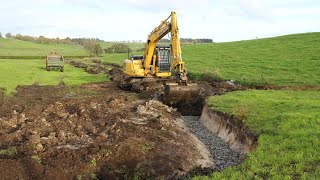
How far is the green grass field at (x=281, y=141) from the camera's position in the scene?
10.4 meters

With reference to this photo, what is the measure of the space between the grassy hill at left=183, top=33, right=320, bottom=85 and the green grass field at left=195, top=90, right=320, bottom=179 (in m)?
15.1

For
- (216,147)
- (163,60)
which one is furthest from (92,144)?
(163,60)

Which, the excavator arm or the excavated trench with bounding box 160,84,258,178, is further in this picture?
the excavator arm

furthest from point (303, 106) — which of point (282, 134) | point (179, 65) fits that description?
point (179, 65)

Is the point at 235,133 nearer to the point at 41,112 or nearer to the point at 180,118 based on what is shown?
the point at 180,118

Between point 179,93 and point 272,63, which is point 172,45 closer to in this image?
point 179,93

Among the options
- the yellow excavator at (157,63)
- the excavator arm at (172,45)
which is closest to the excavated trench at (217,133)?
the excavator arm at (172,45)

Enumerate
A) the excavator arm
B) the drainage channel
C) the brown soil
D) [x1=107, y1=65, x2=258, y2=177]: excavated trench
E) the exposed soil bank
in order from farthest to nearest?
the excavator arm → the exposed soil bank → [x1=107, y1=65, x2=258, y2=177]: excavated trench → the drainage channel → the brown soil

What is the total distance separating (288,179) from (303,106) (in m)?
9.52

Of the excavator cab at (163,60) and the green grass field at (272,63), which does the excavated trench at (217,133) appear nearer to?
the excavator cab at (163,60)

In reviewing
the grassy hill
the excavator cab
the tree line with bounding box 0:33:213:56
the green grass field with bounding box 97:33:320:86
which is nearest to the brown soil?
the excavator cab

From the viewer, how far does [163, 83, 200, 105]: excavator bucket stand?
950 inches

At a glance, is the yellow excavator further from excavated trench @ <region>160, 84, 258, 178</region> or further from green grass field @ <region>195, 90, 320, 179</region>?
green grass field @ <region>195, 90, 320, 179</region>

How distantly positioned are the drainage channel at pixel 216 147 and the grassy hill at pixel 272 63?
14825 millimetres
